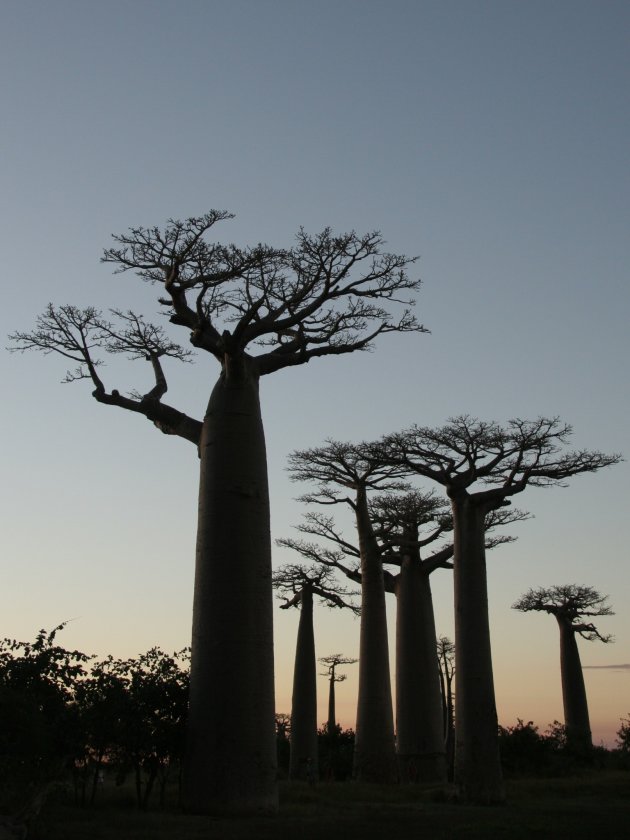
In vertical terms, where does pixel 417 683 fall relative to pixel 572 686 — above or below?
below

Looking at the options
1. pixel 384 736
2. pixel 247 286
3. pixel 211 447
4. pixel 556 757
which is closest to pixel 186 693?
pixel 211 447

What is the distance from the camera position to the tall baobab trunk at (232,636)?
408 inches

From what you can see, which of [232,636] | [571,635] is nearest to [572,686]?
[571,635]

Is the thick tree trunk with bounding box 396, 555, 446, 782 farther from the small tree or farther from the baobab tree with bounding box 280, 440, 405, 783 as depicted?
the small tree

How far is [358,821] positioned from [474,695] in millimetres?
3969

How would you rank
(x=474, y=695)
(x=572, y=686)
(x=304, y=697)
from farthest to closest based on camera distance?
(x=572, y=686) → (x=304, y=697) → (x=474, y=695)

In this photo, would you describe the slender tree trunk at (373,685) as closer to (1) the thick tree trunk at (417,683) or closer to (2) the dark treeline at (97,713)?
(1) the thick tree trunk at (417,683)

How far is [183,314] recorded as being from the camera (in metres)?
12.8

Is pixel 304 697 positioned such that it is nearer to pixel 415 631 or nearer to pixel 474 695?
pixel 415 631

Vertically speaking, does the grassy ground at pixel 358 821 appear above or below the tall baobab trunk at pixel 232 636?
below

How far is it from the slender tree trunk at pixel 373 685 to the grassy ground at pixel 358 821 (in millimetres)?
4508


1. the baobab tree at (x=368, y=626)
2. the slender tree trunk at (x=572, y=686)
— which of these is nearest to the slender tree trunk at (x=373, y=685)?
the baobab tree at (x=368, y=626)

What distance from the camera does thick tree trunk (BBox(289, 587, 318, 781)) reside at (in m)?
22.9

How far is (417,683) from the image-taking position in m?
21.4
